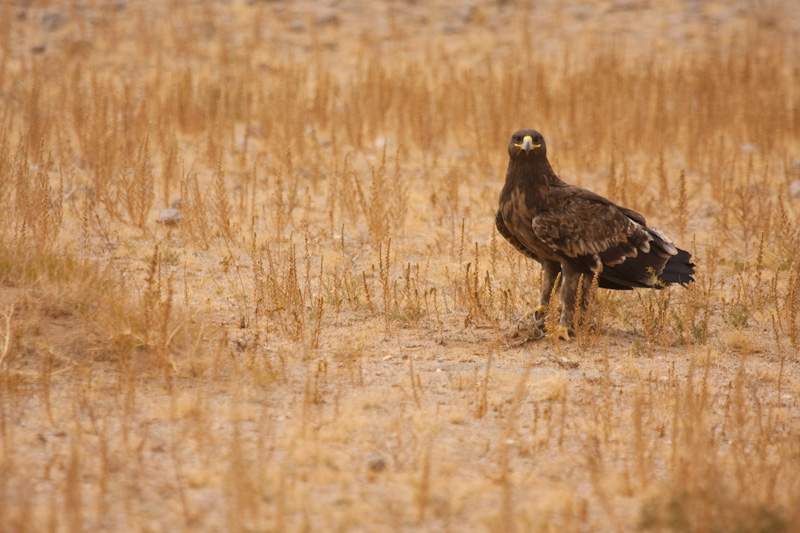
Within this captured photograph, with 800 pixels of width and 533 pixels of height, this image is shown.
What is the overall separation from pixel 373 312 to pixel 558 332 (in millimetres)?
1291

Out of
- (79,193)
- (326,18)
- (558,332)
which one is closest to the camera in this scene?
(558,332)

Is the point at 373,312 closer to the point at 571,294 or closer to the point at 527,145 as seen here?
the point at 571,294

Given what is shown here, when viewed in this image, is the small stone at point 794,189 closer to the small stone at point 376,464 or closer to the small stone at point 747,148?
the small stone at point 747,148

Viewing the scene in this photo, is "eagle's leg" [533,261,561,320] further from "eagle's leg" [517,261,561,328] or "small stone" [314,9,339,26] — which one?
"small stone" [314,9,339,26]

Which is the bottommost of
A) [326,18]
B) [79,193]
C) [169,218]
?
[169,218]

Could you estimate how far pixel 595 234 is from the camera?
5.61 m

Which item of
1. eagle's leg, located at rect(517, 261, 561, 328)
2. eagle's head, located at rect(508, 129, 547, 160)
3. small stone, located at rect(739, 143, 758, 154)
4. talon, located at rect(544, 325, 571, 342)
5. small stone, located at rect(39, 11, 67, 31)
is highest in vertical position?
small stone, located at rect(39, 11, 67, 31)

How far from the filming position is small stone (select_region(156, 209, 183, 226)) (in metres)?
7.81

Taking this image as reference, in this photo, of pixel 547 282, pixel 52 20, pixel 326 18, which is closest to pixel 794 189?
pixel 547 282

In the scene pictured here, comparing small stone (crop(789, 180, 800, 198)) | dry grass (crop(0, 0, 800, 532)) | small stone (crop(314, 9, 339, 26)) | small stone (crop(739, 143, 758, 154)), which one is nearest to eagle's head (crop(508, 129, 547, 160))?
dry grass (crop(0, 0, 800, 532))

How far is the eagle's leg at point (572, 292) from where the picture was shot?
18.9 ft

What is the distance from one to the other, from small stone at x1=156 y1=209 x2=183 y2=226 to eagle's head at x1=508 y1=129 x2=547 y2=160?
138 inches

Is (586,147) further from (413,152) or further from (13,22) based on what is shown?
(13,22)

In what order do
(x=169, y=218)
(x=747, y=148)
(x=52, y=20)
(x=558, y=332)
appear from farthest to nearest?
(x=52, y=20), (x=747, y=148), (x=169, y=218), (x=558, y=332)
